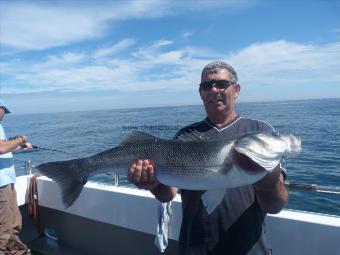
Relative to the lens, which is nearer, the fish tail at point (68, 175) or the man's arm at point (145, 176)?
the man's arm at point (145, 176)

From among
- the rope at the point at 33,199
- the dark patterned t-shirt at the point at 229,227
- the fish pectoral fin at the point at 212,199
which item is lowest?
the rope at the point at 33,199

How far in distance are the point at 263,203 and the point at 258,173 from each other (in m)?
0.34

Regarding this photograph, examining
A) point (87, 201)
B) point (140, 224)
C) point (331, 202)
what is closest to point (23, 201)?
point (87, 201)

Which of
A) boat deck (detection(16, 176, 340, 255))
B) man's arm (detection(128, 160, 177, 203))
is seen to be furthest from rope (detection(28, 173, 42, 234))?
man's arm (detection(128, 160, 177, 203))

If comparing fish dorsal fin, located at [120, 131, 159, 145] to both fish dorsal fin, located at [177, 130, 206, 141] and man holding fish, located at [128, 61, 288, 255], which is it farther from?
fish dorsal fin, located at [177, 130, 206, 141]

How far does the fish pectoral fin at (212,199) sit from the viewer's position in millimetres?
2727

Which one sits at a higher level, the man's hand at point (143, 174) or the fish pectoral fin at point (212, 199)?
the man's hand at point (143, 174)

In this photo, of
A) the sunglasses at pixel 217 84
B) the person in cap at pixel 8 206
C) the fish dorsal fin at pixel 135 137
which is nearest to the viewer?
the sunglasses at pixel 217 84

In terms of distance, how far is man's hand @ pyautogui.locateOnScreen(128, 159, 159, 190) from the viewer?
312 cm

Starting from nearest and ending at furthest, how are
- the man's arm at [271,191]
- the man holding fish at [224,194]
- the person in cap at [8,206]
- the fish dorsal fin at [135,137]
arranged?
the man's arm at [271,191]
the man holding fish at [224,194]
the fish dorsal fin at [135,137]
the person in cap at [8,206]

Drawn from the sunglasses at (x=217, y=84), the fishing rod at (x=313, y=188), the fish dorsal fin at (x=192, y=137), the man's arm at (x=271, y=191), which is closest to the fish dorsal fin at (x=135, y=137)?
the fish dorsal fin at (x=192, y=137)

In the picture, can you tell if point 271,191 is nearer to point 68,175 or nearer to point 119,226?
point 68,175

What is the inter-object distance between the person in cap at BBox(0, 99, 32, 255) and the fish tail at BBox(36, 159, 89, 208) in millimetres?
2576

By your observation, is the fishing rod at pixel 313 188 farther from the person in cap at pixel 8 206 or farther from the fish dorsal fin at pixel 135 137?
the person in cap at pixel 8 206
